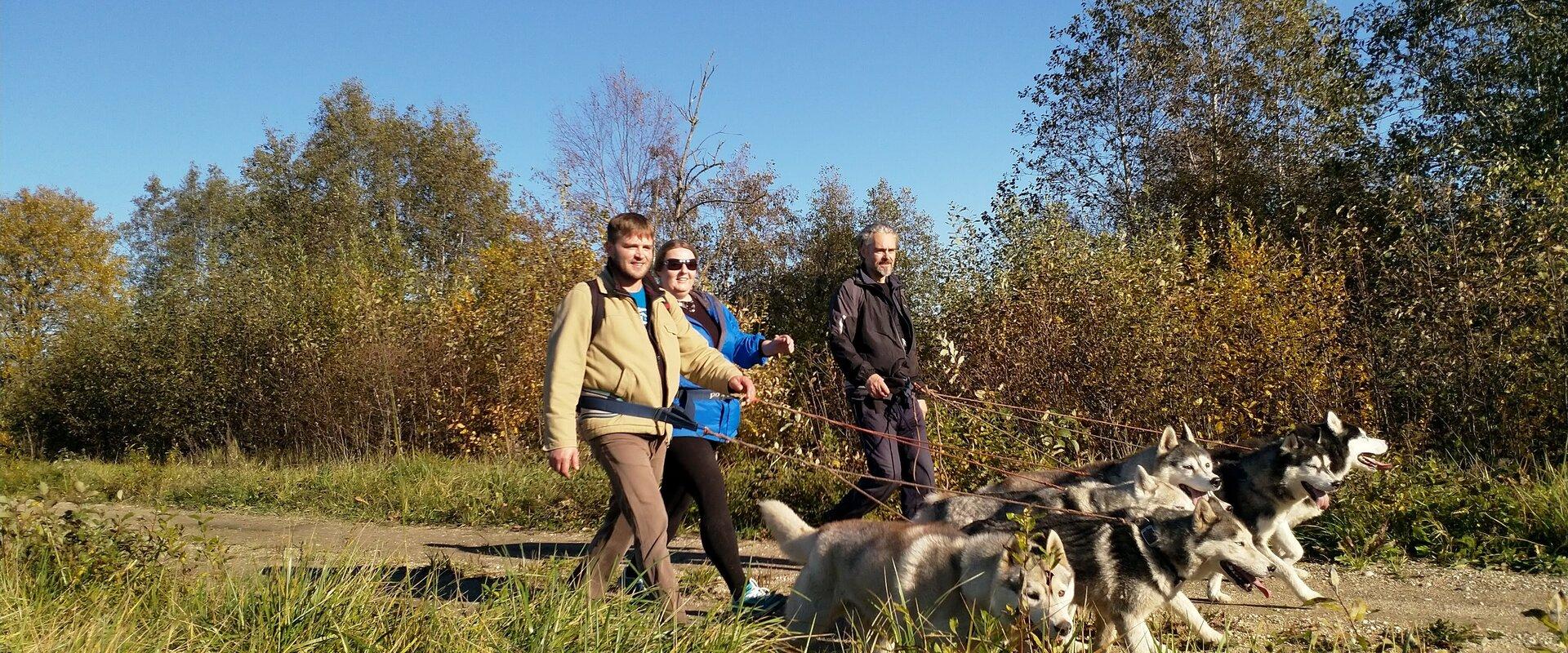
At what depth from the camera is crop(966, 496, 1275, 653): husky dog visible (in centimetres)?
490

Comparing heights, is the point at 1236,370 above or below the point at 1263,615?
above

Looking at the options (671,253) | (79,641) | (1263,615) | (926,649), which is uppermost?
(671,253)

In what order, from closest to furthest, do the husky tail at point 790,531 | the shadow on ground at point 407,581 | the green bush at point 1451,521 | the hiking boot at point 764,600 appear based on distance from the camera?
the shadow on ground at point 407,581
the husky tail at point 790,531
the hiking boot at point 764,600
the green bush at point 1451,521

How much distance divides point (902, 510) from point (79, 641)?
14.5 ft

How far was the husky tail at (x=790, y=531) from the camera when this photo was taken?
208 inches

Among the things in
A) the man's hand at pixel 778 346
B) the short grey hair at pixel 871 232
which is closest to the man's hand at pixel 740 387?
the man's hand at pixel 778 346

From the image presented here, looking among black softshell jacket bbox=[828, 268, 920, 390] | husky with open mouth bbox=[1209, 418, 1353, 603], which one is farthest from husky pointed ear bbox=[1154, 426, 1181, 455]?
black softshell jacket bbox=[828, 268, 920, 390]

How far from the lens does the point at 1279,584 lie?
6.29 metres

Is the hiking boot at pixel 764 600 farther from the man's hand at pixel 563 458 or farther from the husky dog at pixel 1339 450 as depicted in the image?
the husky dog at pixel 1339 450

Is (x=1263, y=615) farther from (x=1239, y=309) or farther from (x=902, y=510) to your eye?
(x=1239, y=309)

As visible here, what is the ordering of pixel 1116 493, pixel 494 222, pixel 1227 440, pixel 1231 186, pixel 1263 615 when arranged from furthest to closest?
1. pixel 494 222
2. pixel 1231 186
3. pixel 1227 440
4. pixel 1116 493
5. pixel 1263 615

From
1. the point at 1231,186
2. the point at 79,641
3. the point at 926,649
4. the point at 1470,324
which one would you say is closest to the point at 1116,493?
the point at 926,649

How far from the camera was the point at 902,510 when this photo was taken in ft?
22.1

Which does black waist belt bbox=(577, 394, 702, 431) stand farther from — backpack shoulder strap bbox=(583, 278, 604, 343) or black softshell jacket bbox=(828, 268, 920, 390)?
black softshell jacket bbox=(828, 268, 920, 390)
